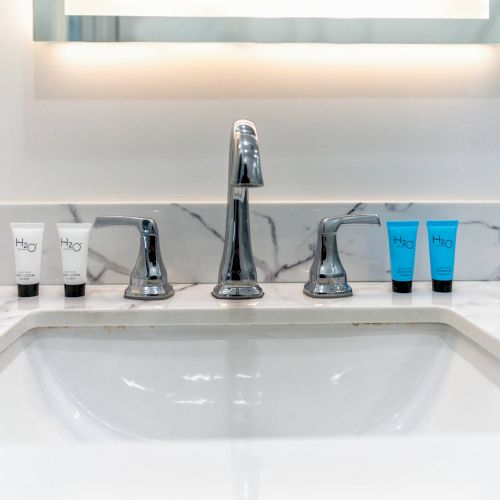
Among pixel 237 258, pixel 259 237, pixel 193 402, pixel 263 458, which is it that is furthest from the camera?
pixel 259 237

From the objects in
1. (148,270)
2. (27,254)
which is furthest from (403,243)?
(27,254)

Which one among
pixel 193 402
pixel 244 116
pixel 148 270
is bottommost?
pixel 193 402

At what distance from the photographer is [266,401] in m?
0.56

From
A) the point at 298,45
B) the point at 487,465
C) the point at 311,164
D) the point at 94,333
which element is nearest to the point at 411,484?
the point at 487,465

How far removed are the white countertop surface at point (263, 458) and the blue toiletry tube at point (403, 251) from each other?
5 cm

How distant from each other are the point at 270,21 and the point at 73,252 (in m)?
0.44

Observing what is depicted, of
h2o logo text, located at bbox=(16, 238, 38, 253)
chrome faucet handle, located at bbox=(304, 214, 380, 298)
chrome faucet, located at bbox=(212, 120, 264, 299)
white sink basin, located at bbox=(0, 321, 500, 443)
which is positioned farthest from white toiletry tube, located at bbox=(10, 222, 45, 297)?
chrome faucet handle, located at bbox=(304, 214, 380, 298)

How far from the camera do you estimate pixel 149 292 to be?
2.12 feet

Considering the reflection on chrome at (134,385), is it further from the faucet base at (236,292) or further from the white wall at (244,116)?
the white wall at (244,116)

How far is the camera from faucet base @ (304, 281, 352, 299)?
659 millimetres

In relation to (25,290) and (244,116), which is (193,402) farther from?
(244,116)

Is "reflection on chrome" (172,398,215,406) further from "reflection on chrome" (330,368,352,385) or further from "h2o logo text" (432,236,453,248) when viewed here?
"h2o logo text" (432,236,453,248)

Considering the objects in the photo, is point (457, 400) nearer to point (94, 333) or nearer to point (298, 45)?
point (94, 333)

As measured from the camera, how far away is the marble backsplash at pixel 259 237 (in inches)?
29.3
